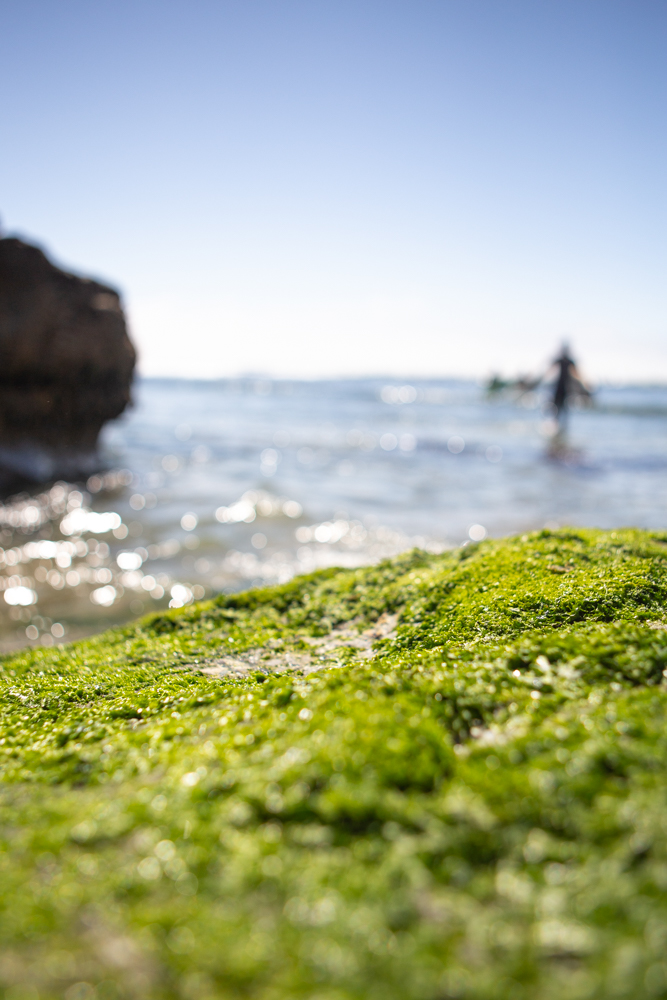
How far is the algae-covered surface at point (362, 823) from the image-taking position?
10.7 feet

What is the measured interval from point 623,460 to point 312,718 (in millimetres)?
33735

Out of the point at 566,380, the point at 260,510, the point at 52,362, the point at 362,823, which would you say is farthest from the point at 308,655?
the point at 566,380

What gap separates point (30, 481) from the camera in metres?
22.3

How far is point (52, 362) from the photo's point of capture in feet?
74.4

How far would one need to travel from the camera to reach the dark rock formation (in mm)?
21859

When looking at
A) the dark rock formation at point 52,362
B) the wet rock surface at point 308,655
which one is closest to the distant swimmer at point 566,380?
the dark rock formation at point 52,362

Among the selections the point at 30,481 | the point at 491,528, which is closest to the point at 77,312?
the point at 30,481

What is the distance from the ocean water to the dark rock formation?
7.31 feet

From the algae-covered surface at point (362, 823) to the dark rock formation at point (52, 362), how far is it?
18128mm

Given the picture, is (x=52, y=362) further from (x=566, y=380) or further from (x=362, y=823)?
(x=566, y=380)

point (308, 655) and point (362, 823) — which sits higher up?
point (362, 823)

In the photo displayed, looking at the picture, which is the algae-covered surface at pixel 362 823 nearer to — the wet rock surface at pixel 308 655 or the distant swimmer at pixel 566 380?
the wet rock surface at pixel 308 655

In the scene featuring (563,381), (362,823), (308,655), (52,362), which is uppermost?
(563,381)

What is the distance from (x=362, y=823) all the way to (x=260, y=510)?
1723 cm
